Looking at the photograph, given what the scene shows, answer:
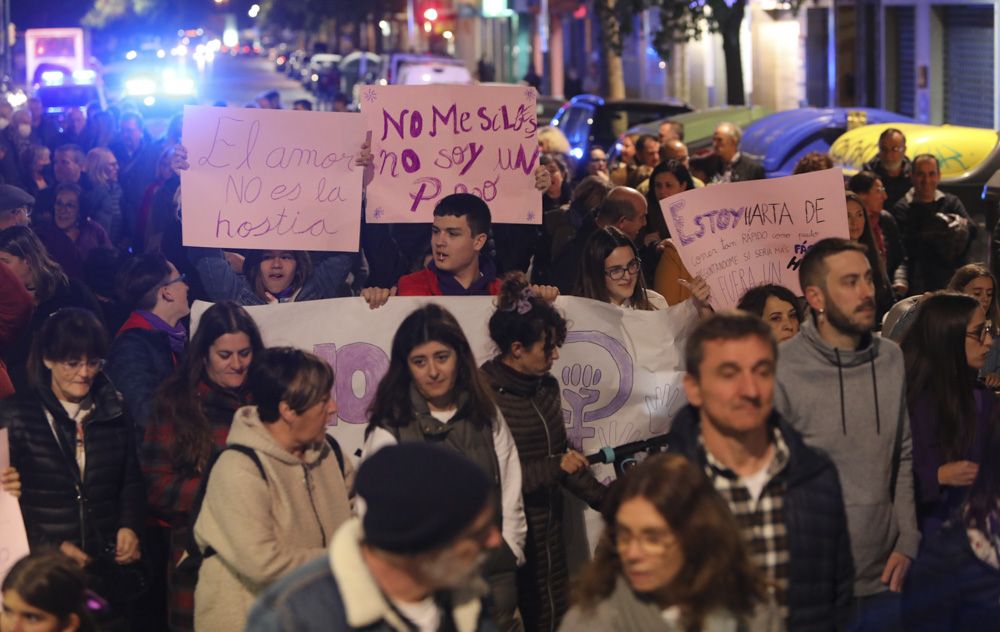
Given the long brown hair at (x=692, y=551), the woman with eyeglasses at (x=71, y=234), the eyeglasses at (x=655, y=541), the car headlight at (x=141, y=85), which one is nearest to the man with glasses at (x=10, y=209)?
the woman with eyeglasses at (x=71, y=234)

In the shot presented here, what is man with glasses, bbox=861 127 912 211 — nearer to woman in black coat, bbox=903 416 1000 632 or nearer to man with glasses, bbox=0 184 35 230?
man with glasses, bbox=0 184 35 230

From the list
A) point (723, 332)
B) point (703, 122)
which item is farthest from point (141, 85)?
point (723, 332)

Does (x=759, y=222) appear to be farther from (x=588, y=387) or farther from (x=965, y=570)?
(x=965, y=570)

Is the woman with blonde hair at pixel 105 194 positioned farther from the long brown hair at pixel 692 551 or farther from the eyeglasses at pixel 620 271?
the long brown hair at pixel 692 551

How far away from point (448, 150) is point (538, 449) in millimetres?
3087

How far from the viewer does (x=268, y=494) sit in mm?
4781

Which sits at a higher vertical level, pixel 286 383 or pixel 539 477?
pixel 286 383

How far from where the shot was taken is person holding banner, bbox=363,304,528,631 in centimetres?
539

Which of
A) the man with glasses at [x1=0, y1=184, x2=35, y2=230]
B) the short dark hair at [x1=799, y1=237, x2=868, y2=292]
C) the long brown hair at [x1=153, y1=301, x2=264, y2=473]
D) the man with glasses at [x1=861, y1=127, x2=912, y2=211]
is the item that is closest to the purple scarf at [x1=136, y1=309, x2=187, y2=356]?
the long brown hair at [x1=153, y1=301, x2=264, y2=473]

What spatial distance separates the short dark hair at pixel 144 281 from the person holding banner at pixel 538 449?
1.71 metres

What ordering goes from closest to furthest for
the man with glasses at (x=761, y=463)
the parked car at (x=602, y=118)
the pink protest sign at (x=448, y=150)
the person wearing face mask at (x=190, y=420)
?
the man with glasses at (x=761, y=463), the person wearing face mask at (x=190, y=420), the pink protest sign at (x=448, y=150), the parked car at (x=602, y=118)

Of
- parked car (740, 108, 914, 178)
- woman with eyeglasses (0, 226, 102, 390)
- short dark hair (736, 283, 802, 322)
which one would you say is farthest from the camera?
parked car (740, 108, 914, 178)

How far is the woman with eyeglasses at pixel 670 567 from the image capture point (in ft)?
12.0

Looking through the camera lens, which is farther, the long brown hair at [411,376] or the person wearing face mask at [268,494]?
the long brown hair at [411,376]
